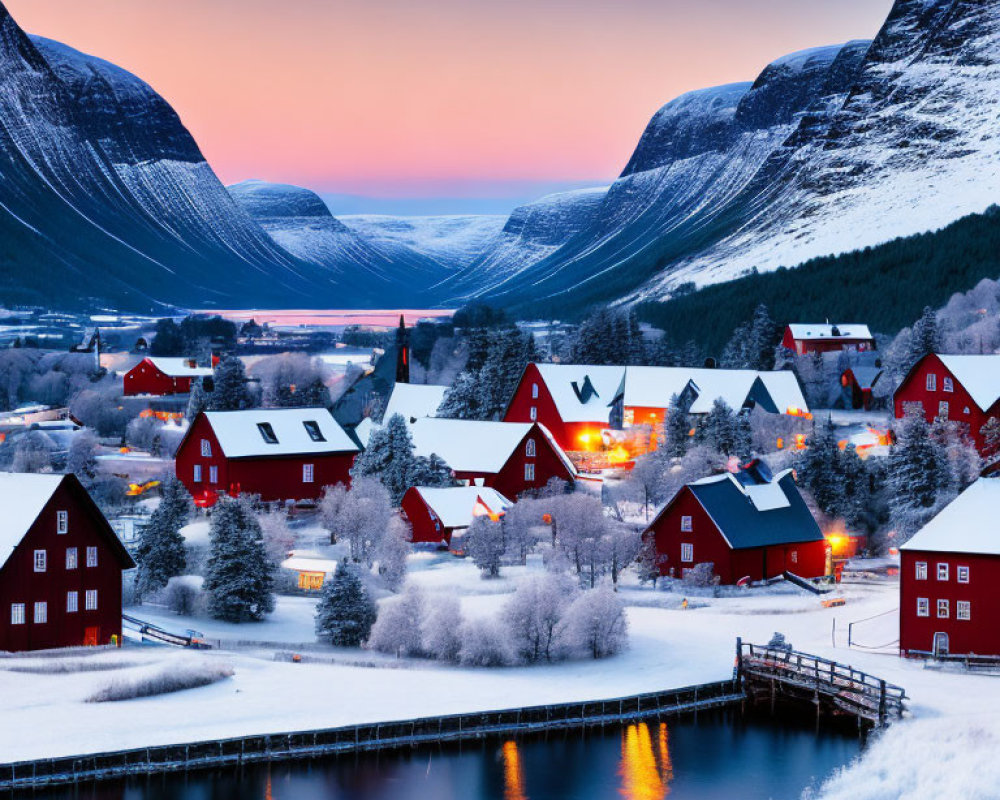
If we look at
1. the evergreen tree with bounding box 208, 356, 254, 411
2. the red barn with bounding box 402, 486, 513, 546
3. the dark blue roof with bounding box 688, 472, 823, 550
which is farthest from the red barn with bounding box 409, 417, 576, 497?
the evergreen tree with bounding box 208, 356, 254, 411

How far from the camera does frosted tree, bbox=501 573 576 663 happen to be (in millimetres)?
59281

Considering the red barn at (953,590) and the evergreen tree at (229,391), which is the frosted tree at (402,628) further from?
the evergreen tree at (229,391)

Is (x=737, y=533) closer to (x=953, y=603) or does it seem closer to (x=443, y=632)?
(x=953, y=603)

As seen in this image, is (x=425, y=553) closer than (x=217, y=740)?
No

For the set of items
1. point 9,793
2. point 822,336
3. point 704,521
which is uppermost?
point 822,336

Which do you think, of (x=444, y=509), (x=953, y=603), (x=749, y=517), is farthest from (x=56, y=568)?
(x=953, y=603)

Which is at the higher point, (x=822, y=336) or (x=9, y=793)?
(x=822, y=336)

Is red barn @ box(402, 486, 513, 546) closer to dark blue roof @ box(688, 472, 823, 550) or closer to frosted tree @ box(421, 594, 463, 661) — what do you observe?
dark blue roof @ box(688, 472, 823, 550)

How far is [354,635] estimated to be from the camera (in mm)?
61312

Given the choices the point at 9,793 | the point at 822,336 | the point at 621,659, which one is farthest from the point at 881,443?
the point at 9,793

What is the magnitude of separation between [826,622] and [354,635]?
17.5 m

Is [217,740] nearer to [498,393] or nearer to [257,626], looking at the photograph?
[257,626]

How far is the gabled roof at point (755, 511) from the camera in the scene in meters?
73.4

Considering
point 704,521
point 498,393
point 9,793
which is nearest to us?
point 9,793
